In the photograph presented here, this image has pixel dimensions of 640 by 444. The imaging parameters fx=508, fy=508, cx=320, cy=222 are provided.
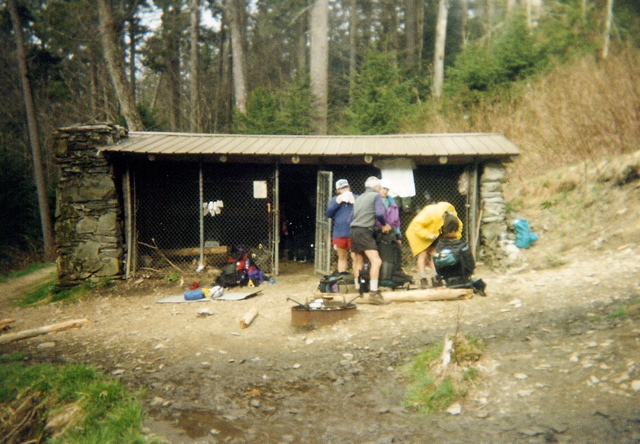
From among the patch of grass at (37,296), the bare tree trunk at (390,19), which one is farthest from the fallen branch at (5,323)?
the bare tree trunk at (390,19)

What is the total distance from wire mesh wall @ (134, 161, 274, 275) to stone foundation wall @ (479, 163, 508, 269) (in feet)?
13.6

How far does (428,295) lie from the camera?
6996 mm

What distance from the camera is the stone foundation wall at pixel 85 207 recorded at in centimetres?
920

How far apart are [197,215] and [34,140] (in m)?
7.01

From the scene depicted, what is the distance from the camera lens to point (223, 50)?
2297 centimetres

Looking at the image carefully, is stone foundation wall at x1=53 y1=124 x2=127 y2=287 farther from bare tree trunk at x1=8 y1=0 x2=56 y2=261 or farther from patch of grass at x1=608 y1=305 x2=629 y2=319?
patch of grass at x1=608 y1=305 x2=629 y2=319

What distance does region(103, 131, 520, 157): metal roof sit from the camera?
912cm

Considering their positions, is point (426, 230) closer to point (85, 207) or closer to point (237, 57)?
point (85, 207)

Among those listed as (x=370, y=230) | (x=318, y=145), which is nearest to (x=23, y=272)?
(x=318, y=145)

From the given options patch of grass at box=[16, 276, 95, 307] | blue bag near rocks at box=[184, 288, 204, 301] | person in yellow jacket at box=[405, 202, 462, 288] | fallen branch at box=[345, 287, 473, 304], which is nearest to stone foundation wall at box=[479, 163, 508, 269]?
person in yellow jacket at box=[405, 202, 462, 288]

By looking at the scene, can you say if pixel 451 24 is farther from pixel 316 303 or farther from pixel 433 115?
pixel 316 303

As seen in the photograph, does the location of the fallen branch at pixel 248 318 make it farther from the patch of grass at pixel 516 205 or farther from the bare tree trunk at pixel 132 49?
the bare tree trunk at pixel 132 49

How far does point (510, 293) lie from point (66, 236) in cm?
760

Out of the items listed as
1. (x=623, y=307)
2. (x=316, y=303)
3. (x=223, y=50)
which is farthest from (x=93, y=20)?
(x=623, y=307)
